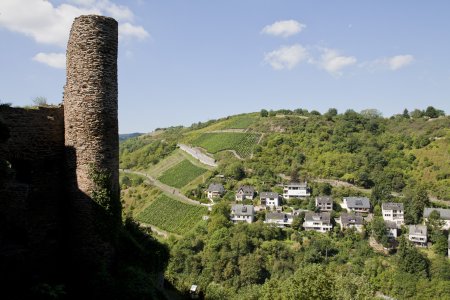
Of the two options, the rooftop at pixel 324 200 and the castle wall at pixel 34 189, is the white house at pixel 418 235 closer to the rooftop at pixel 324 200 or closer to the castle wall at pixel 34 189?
the rooftop at pixel 324 200

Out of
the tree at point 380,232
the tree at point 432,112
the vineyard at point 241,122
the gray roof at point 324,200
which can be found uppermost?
the tree at point 432,112

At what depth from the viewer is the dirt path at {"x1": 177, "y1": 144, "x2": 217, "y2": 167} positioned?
102425 mm

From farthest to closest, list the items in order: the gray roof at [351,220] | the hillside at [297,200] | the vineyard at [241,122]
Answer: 1. the vineyard at [241,122]
2. the gray roof at [351,220]
3. the hillside at [297,200]

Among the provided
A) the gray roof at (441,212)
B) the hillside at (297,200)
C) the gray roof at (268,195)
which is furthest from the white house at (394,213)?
the gray roof at (268,195)

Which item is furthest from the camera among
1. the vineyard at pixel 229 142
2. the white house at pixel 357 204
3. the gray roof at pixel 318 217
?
the vineyard at pixel 229 142

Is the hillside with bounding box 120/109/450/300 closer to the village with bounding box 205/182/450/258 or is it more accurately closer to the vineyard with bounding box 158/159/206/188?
the vineyard with bounding box 158/159/206/188

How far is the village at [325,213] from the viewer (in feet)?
237

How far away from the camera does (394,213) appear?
256 ft

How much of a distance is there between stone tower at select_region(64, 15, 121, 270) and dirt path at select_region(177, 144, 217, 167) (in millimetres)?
89878

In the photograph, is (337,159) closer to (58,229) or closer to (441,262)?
(441,262)

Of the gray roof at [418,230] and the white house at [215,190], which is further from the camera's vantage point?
the white house at [215,190]

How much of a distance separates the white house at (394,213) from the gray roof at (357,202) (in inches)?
145

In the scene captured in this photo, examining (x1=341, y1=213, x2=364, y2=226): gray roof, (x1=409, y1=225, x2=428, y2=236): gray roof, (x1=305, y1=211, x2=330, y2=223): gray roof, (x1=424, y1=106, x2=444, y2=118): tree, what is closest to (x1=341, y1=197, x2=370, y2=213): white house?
(x1=341, y1=213, x2=364, y2=226): gray roof

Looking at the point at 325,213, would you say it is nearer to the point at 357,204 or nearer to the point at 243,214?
the point at 357,204
